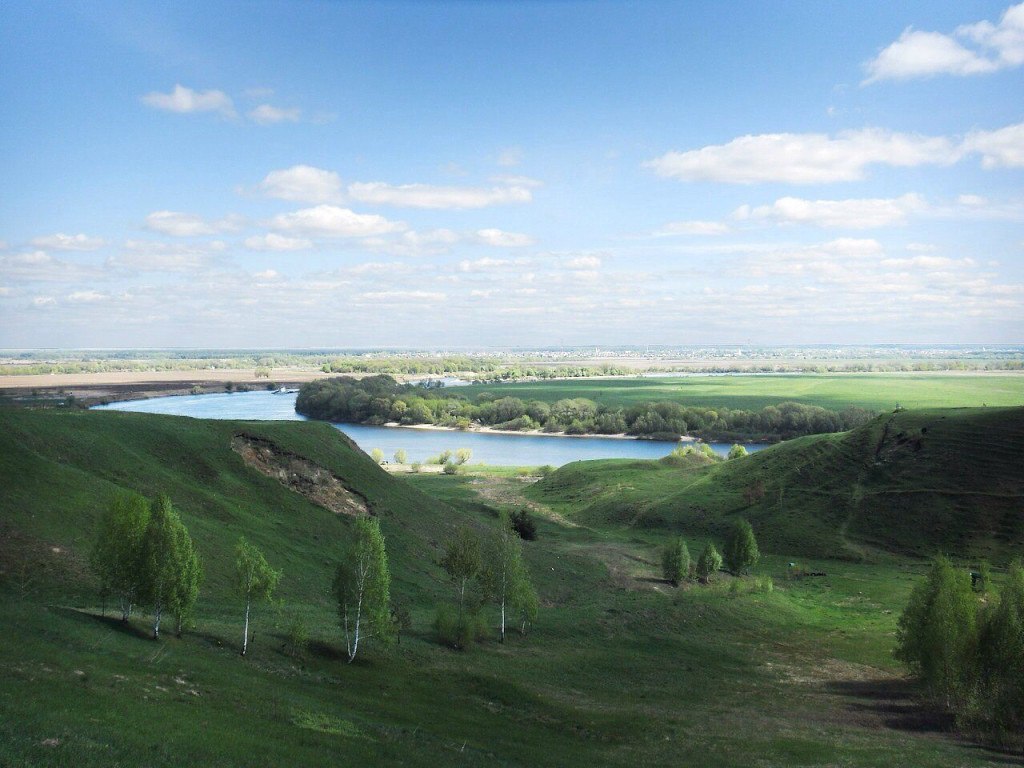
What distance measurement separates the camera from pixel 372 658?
36.8 meters

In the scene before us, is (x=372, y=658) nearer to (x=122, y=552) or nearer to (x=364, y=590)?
(x=364, y=590)

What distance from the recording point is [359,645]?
1492 inches

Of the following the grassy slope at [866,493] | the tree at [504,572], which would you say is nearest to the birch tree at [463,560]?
the tree at [504,572]

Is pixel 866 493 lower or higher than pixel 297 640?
lower

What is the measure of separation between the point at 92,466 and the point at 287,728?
3633 cm

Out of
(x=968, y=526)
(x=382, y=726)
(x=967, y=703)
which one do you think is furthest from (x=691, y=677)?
(x=968, y=526)

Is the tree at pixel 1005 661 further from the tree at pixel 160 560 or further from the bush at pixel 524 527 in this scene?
the bush at pixel 524 527

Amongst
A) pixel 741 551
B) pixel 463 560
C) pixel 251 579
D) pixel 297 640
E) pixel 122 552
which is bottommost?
pixel 741 551

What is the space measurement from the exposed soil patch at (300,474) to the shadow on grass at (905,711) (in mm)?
41451

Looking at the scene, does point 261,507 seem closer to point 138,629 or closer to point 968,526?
point 138,629

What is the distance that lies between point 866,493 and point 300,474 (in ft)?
258

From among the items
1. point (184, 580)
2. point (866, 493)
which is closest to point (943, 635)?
point (184, 580)

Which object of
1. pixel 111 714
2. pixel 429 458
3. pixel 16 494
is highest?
pixel 16 494

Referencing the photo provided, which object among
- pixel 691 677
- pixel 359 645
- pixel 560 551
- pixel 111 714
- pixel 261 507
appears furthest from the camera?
pixel 560 551
